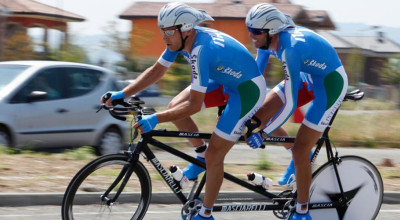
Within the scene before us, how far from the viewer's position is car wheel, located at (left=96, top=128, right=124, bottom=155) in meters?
12.6

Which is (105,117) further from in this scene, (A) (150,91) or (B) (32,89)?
(A) (150,91)

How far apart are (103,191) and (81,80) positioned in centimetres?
646

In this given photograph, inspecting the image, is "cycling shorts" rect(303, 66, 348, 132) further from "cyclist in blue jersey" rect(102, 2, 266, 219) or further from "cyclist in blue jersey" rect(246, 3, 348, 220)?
"cyclist in blue jersey" rect(102, 2, 266, 219)

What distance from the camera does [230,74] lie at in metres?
6.20

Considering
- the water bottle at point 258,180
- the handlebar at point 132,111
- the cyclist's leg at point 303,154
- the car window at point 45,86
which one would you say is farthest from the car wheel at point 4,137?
the cyclist's leg at point 303,154

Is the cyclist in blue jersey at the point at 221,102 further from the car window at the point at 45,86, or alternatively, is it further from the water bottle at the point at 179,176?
the car window at the point at 45,86

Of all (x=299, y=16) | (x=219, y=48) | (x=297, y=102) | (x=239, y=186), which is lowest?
(x=299, y=16)

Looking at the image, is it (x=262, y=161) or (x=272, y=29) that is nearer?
(x=272, y=29)

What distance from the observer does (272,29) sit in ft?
20.5

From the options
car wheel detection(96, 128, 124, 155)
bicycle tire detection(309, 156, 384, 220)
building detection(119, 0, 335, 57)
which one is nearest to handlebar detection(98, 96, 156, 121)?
bicycle tire detection(309, 156, 384, 220)

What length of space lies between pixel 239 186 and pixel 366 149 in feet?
35.8

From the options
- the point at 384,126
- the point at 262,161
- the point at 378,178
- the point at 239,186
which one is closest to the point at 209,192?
the point at 239,186

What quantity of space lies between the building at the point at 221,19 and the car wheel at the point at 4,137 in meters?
3.35

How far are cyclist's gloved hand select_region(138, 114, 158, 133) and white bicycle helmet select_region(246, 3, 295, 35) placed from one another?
108 centimetres
